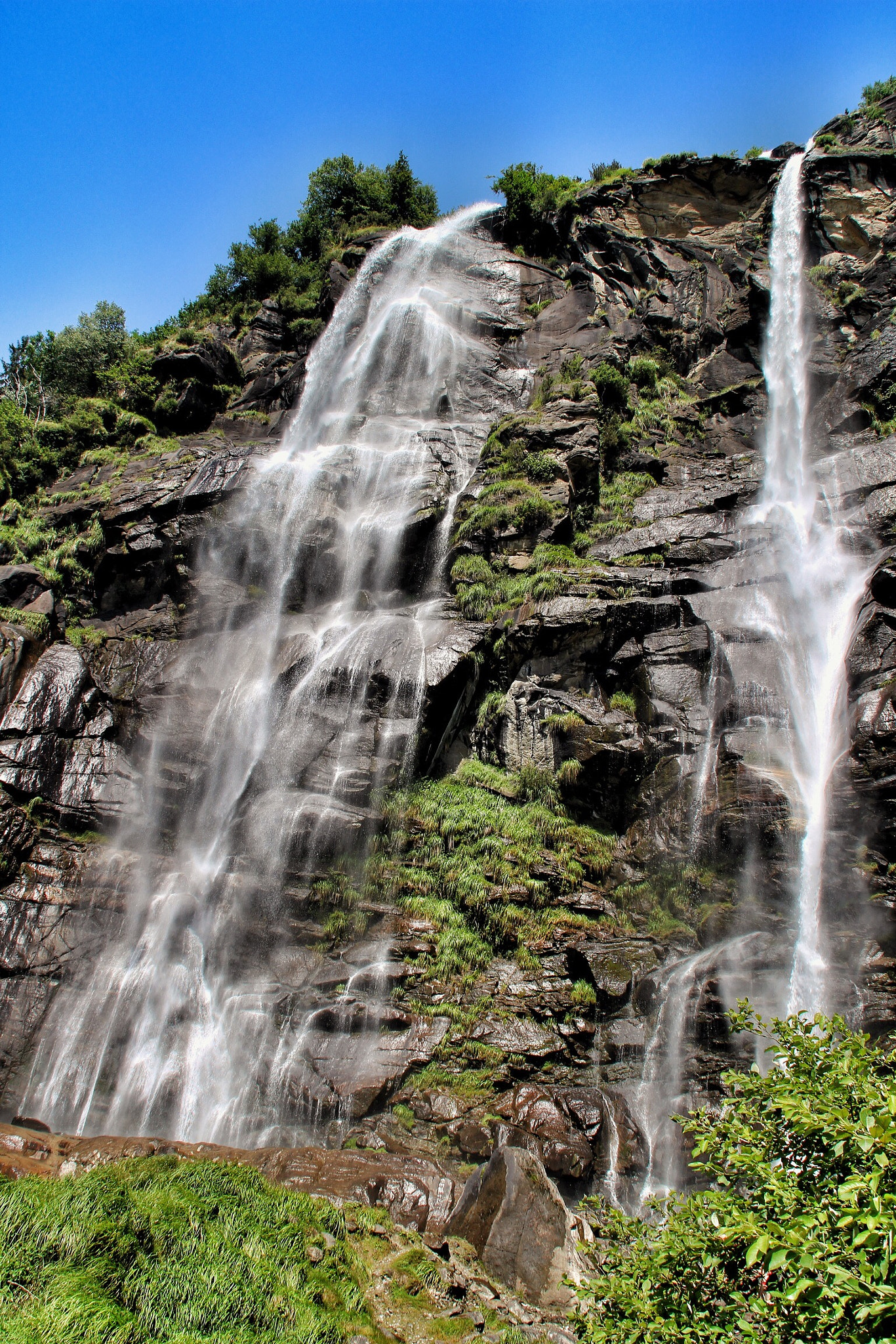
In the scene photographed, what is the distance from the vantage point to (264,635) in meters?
18.8

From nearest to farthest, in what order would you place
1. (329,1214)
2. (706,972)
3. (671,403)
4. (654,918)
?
(329,1214), (706,972), (654,918), (671,403)

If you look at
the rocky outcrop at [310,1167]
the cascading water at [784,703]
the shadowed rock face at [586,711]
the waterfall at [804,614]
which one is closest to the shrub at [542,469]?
the shadowed rock face at [586,711]

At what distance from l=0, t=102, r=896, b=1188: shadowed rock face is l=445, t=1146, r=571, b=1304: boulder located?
1.49 meters

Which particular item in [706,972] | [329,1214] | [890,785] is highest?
[890,785]

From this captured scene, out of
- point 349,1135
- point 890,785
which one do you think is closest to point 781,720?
point 890,785

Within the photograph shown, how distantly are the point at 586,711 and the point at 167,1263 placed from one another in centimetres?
1157

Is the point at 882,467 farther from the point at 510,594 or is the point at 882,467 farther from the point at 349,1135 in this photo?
the point at 349,1135

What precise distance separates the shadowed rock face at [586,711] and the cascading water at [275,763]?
277 mm

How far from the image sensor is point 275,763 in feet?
51.6

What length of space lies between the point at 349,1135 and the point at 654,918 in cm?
640

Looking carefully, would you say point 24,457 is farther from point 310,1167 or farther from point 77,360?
point 310,1167

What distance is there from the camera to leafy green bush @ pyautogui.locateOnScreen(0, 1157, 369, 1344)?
4.85 m

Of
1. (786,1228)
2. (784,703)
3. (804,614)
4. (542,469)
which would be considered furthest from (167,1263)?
(542,469)

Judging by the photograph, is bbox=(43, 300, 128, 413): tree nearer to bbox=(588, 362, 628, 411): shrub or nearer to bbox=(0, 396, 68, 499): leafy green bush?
bbox=(0, 396, 68, 499): leafy green bush
